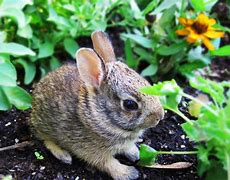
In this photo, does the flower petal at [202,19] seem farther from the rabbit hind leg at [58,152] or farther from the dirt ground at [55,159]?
the rabbit hind leg at [58,152]

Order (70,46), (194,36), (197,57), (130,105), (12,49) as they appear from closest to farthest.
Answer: (130,105), (12,49), (194,36), (70,46), (197,57)

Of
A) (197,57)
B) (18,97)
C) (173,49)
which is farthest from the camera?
(197,57)

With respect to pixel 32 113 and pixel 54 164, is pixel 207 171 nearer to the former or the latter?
pixel 54 164

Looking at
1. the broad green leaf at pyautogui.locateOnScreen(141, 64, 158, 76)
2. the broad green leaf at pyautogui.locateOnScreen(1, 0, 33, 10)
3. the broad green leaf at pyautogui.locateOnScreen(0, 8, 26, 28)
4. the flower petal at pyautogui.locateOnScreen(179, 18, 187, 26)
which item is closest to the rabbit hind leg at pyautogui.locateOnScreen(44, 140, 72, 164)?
the broad green leaf at pyautogui.locateOnScreen(0, 8, 26, 28)

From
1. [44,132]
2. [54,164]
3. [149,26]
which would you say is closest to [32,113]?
[44,132]

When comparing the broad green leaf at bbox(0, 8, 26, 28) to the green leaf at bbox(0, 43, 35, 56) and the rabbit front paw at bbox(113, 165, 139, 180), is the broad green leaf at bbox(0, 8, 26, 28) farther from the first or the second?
the rabbit front paw at bbox(113, 165, 139, 180)

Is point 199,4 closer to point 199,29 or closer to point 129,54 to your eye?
point 199,29

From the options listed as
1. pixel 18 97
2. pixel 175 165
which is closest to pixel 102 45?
pixel 18 97
